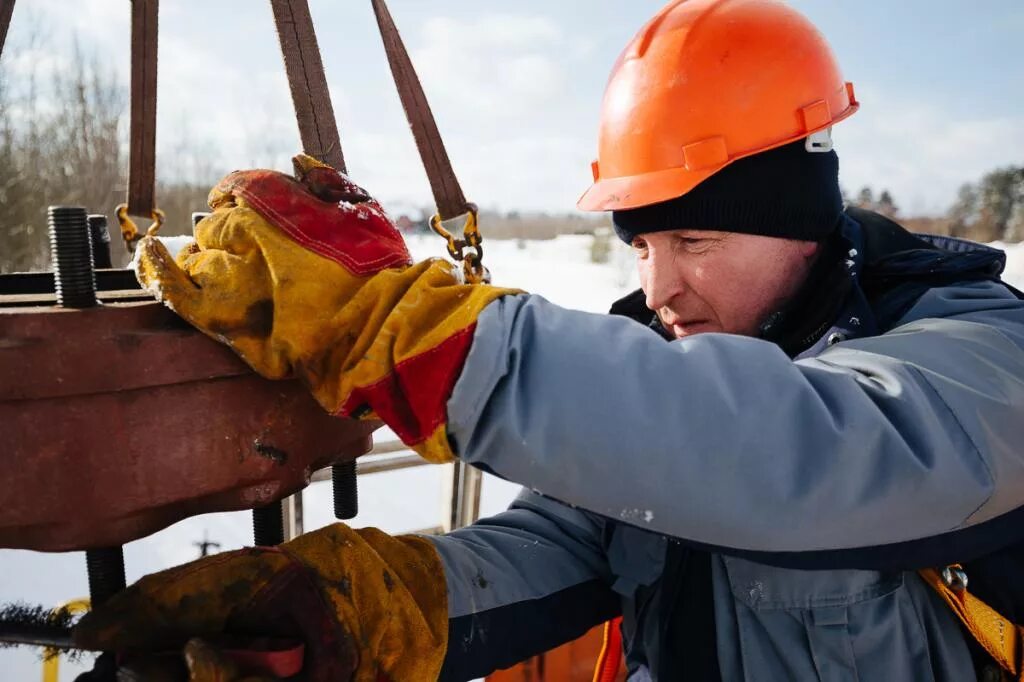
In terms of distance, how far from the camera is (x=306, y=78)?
4.46 ft

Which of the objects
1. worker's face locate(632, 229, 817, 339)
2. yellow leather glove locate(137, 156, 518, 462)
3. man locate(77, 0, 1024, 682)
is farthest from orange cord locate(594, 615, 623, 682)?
yellow leather glove locate(137, 156, 518, 462)

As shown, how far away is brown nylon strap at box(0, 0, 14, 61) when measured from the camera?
1.36 m

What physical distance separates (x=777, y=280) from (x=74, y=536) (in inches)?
59.5

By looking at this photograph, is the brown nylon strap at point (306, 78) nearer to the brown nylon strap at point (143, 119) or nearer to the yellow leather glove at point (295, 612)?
the brown nylon strap at point (143, 119)

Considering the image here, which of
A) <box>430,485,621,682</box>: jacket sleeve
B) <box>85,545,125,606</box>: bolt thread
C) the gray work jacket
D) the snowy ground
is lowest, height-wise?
the snowy ground

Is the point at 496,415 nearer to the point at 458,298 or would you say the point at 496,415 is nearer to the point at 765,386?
the point at 458,298

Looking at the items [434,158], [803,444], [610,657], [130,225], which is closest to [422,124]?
[434,158]

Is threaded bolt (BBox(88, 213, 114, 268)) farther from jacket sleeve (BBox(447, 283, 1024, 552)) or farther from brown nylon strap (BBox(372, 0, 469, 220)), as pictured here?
jacket sleeve (BBox(447, 283, 1024, 552))

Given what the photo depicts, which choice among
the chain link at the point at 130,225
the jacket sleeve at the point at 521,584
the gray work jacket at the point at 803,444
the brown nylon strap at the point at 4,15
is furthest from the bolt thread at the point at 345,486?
the brown nylon strap at the point at 4,15

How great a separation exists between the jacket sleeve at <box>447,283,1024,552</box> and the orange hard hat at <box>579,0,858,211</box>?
81 centimetres

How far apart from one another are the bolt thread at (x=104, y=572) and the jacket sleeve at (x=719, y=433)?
26.3 inches

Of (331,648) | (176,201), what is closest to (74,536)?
(331,648)

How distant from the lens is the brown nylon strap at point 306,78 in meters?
1.34

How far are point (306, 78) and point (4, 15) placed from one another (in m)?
0.62
